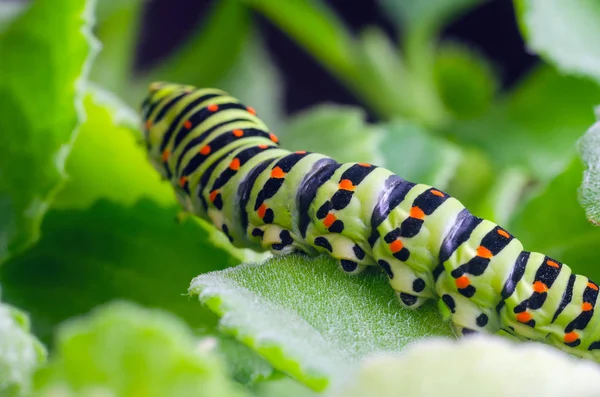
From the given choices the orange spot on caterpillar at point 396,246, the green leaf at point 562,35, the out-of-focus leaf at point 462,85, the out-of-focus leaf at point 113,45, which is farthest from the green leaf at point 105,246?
the out-of-focus leaf at point 462,85

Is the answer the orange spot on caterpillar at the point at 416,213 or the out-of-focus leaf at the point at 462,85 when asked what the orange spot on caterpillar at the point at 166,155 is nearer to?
the orange spot on caterpillar at the point at 416,213

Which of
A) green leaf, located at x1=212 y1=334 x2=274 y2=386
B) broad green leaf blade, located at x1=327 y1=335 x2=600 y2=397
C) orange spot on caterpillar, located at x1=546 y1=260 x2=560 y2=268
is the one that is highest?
broad green leaf blade, located at x1=327 y1=335 x2=600 y2=397

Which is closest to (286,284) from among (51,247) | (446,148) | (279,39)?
(51,247)

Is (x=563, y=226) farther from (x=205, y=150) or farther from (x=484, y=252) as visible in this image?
(x=205, y=150)

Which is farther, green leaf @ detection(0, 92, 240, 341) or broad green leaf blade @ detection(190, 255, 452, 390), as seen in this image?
green leaf @ detection(0, 92, 240, 341)

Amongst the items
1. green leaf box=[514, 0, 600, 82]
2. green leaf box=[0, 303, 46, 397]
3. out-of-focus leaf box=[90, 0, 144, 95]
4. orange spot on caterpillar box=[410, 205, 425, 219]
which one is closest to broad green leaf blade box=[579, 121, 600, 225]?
orange spot on caterpillar box=[410, 205, 425, 219]

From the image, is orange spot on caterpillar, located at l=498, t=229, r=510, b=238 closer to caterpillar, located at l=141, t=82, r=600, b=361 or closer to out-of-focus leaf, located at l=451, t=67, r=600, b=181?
caterpillar, located at l=141, t=82, r=600, b=361

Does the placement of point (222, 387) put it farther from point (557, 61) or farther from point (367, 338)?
point (557, 61)
